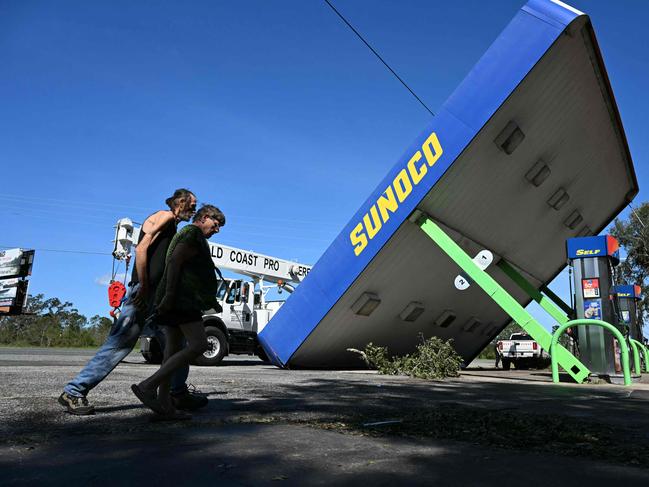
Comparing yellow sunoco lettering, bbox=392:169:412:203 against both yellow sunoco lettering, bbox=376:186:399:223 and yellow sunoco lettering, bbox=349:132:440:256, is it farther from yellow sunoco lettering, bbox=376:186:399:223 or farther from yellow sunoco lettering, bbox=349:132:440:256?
yellow sunoco lettering, bbox=376:186:399:223

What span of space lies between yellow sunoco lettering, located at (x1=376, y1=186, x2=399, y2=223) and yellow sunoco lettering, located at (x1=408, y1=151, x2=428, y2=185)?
0.48 meters

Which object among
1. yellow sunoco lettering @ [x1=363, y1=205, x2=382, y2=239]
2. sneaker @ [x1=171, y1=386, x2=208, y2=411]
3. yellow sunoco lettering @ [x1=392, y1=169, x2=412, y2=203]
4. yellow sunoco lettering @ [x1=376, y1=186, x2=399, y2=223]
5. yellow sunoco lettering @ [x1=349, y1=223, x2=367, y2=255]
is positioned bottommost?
sneaker @ [x1=171, y1=386, x2=208, y2=411]

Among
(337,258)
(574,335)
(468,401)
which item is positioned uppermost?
(337,258)

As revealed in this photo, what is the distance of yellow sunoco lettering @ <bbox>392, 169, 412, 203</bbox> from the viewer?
8773 millimetres

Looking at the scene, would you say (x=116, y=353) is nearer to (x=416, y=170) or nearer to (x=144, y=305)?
(x=144, y=305)

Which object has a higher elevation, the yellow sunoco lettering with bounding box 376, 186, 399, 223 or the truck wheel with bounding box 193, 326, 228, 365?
the yellow sunoco lettering with bounding box 376, 186, 399, 223

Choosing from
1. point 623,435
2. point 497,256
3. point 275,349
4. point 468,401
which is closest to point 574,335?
point 497,256

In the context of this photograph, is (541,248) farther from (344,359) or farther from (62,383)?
(62,383)

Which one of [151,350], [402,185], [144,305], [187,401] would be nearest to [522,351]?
[402,185]

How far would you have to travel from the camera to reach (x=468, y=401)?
17.1 ft

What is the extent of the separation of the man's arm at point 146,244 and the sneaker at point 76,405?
80cm

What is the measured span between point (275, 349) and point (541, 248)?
766cm

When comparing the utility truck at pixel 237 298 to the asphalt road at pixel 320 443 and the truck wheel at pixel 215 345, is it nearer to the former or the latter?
the truck wheel at pixel 215 345

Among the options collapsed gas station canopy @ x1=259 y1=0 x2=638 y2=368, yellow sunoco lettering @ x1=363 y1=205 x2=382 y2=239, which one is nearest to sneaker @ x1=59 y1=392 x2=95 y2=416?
collapsed gas station canopy @ x1=259 y1=0 x2=638 y2=368
